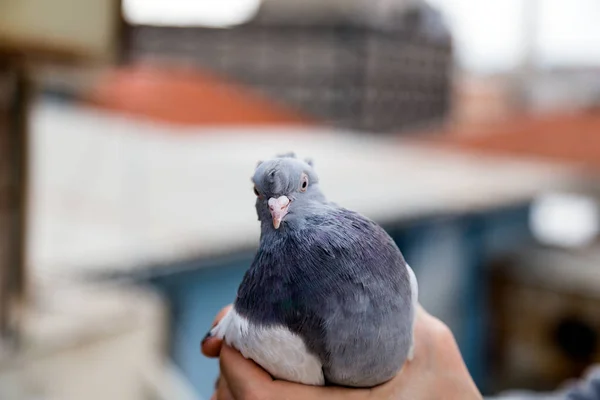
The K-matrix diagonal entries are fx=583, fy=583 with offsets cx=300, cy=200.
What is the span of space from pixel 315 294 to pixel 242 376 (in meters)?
0.06

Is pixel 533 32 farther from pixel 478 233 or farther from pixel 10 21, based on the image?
pixel 10 21

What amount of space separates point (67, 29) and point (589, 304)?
1.41 metres

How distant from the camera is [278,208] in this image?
10.5 inches

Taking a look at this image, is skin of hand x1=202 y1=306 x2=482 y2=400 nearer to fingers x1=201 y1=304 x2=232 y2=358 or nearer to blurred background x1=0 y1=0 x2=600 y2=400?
fingers x1=201 y1=304 x2=232 y2=358

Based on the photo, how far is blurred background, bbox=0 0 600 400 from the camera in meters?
0.79

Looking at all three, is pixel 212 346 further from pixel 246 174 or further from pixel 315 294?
pixel 246 174

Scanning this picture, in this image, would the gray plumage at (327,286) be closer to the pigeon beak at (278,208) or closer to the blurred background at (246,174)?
the pigeon beak at (278,208)

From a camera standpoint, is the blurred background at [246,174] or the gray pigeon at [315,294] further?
the blurred background at [246,174]

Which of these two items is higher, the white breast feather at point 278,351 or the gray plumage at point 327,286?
the gray plumage at point 327,286

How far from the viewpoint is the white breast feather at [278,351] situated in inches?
10.9

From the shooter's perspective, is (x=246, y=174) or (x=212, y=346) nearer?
(x=212, y=346)

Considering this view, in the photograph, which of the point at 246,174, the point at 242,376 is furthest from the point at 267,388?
the point at 246,174

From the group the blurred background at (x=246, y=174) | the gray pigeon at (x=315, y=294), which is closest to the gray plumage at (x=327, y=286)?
the gray pigeon at (x=315, y=294)

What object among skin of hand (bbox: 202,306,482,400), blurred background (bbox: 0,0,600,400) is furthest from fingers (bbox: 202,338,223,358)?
blurred background (bbox: 0,0,600,400)
